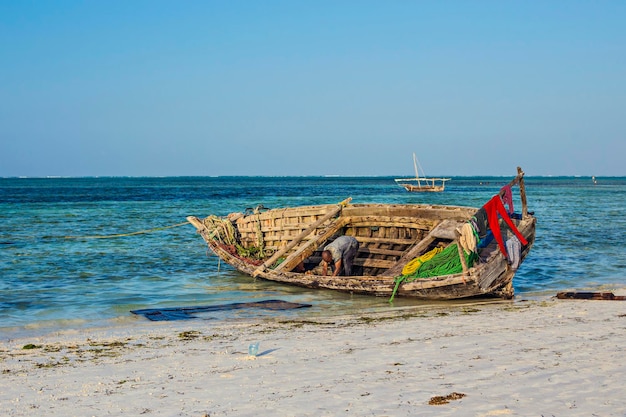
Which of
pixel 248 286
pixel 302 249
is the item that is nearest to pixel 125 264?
pixel 248 286

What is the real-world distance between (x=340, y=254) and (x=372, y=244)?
123cm

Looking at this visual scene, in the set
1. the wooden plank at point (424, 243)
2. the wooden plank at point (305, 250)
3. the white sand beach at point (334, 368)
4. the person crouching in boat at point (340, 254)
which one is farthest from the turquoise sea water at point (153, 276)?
the white sand beach at point (334, 368)

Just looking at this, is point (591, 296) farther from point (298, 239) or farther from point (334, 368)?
point (334, 368)

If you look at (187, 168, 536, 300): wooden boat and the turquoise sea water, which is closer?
(187, 168, 536, 300): wooden boat

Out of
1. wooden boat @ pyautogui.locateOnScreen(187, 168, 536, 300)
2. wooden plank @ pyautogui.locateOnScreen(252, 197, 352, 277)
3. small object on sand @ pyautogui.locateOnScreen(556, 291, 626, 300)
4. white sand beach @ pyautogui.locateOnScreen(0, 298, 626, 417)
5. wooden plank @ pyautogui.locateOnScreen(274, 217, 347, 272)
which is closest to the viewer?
white sand beach @ pyautogui.locateOnScreen(0, 298, 626, 417)

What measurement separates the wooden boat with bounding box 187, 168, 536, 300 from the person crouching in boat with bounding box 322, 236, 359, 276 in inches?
15.6

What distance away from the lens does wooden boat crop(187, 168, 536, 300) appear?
1200 cm

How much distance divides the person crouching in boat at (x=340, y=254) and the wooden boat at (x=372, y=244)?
40 cm

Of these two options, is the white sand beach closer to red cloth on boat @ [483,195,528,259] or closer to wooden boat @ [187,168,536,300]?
wooden boat @ [187,168,536,300]

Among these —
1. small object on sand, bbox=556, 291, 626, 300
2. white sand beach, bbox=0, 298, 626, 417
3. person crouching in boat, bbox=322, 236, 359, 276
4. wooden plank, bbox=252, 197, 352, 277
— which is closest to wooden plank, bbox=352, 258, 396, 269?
person crouching in boat, bbox=322, 236, 359, 276

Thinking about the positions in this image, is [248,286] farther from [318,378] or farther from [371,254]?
[318,378]

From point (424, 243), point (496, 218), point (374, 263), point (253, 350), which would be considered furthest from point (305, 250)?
point (253, 350)

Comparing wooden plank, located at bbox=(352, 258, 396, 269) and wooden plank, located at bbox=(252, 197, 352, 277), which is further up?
wooden plank, located at bbox=(252, 197, 352, 277)

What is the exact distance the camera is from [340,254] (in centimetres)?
1422
